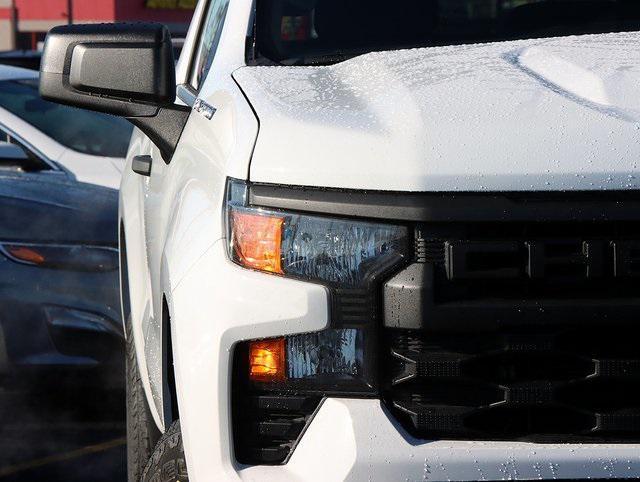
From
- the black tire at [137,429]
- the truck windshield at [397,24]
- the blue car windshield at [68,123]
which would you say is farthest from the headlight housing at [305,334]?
the blue car windshield at [68,123]

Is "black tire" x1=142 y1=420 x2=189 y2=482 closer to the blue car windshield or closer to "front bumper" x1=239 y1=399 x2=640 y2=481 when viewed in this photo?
"front bumper" x1=239 y1=399 x2=640 y2=481

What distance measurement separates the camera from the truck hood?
8.29 ft

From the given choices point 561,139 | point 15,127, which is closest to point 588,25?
point 561,139

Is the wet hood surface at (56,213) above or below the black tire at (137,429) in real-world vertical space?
above

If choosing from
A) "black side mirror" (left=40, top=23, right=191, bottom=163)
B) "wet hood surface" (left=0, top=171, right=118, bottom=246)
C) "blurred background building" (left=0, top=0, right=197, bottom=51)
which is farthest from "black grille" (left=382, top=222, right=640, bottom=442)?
"blurred background building" (left=0, top=0, right=197, bottom=51)

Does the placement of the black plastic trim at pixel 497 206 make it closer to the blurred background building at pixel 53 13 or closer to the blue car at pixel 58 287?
the blue car at pixel 58 287

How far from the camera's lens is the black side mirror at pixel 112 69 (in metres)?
3.22

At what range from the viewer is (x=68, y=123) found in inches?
313

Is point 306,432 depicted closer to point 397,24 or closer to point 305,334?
point 305,334

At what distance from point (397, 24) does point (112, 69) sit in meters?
0.82

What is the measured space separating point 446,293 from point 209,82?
1.12 metres

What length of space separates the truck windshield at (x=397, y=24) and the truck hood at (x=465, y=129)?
26.4 inches

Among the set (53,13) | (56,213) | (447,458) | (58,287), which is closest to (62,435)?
(58,287)

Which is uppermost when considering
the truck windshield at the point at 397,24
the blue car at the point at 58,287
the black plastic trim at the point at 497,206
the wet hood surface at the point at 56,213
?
the truck windshield at the point at 397,24
